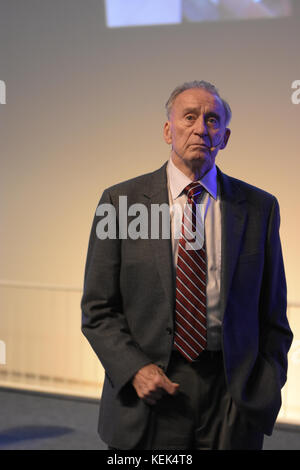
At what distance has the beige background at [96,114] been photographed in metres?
5.56

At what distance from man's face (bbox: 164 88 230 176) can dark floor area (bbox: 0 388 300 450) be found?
2.87 m

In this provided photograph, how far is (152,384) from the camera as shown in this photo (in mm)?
1726

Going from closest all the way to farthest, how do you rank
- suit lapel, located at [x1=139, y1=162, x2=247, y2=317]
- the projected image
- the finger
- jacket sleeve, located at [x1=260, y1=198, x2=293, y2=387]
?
the finger → suit lapel, located at [x1=139, y1=162, x2=247, y2=317] → jacket sleeve, located at [x1=260, y1=198, x2=293, y2=387] → the projected image

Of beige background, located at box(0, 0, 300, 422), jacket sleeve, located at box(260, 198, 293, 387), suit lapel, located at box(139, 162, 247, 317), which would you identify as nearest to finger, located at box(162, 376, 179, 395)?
suit lapel, located at box(139, 162, 247, 317)

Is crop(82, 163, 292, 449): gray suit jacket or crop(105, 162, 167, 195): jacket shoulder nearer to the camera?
crop(82, 163, 292, 449): gray suit jacket

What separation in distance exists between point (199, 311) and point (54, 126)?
4817 millimetres

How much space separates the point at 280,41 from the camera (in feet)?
18.0

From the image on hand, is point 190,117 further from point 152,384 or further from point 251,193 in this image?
point 152,384

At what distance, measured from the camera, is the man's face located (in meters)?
1.87

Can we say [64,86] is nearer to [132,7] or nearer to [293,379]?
[132,7]

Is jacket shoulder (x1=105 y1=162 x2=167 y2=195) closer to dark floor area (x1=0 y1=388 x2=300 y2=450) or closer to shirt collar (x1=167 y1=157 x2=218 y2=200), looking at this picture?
shirt collar (x1=167 y1=157 x2=218 y2=200)
